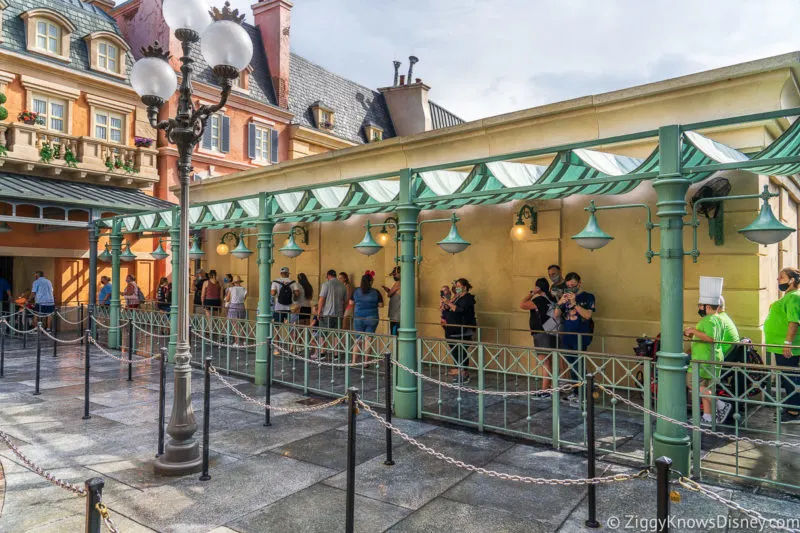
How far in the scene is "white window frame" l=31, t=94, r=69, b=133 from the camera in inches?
779

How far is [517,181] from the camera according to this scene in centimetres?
705

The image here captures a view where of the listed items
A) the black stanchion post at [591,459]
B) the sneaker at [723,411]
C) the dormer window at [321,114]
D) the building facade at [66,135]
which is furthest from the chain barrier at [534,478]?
the dormer window at [321,114]

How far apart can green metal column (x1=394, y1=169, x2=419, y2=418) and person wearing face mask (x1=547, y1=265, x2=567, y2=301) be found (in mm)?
2723

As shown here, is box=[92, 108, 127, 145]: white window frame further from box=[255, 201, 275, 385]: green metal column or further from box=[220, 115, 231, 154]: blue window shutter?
box=[255, 201, 275, 385]: green metal column

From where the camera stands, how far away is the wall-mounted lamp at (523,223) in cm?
1014

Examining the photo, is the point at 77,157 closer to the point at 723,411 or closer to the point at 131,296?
the point at 131,296

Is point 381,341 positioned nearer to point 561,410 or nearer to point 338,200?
point 338,200

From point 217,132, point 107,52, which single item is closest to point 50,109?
point 107,52

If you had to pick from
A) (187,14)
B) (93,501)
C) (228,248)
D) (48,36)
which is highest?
(48,36)

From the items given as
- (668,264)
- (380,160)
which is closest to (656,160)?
(668,264)

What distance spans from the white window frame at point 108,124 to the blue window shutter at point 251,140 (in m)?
5.88

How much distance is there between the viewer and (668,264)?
5574 mm

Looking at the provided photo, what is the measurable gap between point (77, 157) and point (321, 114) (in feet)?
44.8

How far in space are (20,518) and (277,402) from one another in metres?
4.26
